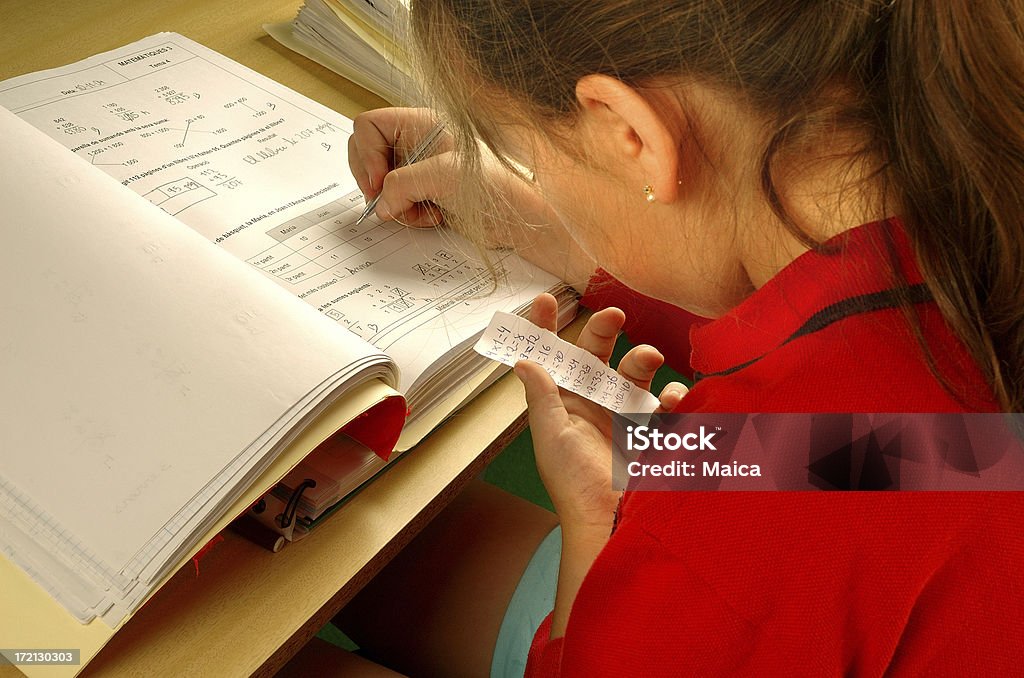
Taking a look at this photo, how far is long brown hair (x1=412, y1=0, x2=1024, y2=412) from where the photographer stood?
1.35 ft

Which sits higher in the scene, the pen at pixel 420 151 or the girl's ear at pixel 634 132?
the girl's ear at pixel 634 132

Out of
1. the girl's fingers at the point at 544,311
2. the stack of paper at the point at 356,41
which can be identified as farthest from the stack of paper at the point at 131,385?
the stack of paper at the point at 356,41

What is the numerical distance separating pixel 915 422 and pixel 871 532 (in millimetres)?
62

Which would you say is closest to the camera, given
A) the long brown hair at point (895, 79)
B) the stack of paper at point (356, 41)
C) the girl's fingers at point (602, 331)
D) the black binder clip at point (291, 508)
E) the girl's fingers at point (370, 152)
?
the long brown hair at point (895, 79)

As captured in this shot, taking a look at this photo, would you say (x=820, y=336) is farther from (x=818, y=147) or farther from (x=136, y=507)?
(x=136, y=507)

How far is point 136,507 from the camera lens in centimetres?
51

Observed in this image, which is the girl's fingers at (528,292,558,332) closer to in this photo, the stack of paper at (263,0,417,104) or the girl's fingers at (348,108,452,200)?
the girl's fingers at (348,108,452,200)

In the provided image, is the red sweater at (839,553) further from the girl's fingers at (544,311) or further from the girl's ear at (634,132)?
the girl's fingers at (544,311)

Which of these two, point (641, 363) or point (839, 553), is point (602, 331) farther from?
point (839, 553)

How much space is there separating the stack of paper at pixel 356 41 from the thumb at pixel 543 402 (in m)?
0.35

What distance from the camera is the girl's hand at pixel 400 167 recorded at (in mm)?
762

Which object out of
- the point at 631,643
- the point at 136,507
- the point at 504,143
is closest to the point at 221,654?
the point at 136,507

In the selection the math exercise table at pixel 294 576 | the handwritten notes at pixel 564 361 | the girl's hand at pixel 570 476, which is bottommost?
the math exercise table at pixel 294 576

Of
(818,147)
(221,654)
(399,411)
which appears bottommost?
(221,654)
